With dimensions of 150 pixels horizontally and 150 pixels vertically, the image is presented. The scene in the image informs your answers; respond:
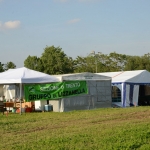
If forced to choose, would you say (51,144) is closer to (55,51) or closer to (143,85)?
(143,85)

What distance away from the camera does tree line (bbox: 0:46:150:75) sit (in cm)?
5238

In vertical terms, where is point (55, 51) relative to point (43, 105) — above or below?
above

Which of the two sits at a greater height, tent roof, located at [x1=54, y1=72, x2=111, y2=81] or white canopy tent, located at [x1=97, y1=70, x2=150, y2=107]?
tent roof, located at [x1=54, y1=72, x2=111, y2=81]

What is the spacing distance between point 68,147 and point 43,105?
529 inches

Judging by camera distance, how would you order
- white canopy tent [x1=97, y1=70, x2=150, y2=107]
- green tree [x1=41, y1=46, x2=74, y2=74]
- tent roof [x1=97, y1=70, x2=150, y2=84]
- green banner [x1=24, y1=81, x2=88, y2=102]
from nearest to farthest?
green banner [x1=24, y1=81, x2=88, y2=102] < white canopy tent [x1=97, y1=70, x2=150, y2=107] < tent roof [x1=97, y1=70, x2=150, y2=84] < green tree [x1=41, y1=46, x2=74, y2=74]

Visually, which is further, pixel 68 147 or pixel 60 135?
pixel 60 135

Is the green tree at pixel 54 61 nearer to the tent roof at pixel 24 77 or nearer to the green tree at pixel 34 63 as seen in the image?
the green tree at pixel 34 63

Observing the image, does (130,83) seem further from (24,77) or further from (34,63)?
(34,63)

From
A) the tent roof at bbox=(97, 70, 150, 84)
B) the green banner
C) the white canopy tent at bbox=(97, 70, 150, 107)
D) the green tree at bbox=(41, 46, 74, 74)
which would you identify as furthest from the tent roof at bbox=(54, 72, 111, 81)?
the green tree at bbox=(41, 46, 74, 74)

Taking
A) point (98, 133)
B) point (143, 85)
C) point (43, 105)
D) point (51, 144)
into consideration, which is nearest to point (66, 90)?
point (43, 105)

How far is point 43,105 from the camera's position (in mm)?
22547

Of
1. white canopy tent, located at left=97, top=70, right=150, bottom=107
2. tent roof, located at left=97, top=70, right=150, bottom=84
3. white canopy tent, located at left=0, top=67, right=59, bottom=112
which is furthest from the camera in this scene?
tent roof, located at left=97, top=70, right=150, bottom=84

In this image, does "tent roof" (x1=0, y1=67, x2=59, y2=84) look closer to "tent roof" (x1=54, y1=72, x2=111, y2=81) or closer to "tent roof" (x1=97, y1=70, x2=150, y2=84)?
"tent roof" (x1=54, y1=72, x2=111, y2=81)

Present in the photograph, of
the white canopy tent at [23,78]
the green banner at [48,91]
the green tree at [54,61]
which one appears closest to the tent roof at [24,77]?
the white canopy tent at [23,78]
